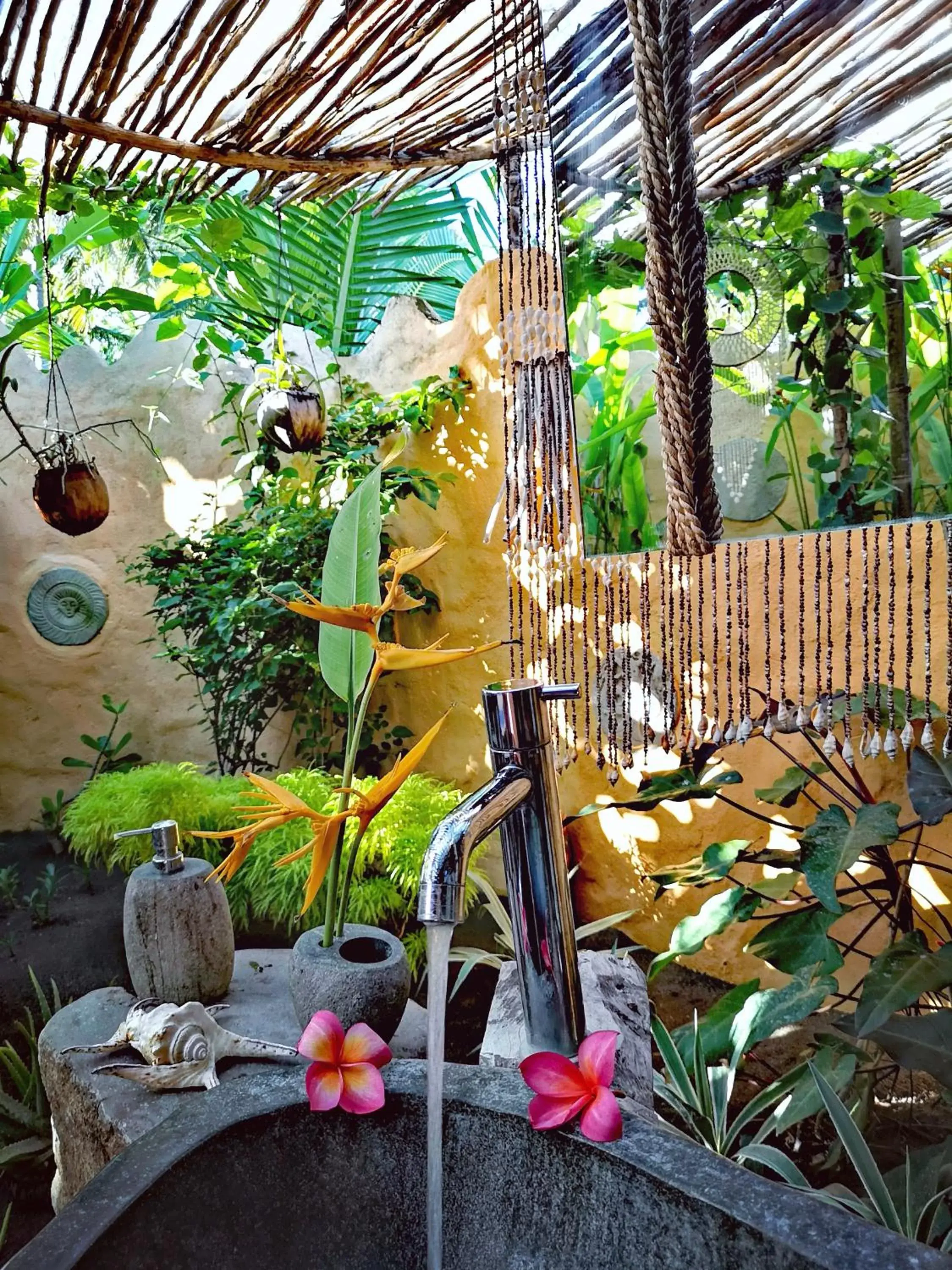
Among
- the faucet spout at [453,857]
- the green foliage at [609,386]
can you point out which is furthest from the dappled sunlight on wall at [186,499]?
the faucet spout at [453,857]

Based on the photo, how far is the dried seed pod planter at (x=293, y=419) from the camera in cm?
213

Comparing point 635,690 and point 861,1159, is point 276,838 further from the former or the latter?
point 861,1159

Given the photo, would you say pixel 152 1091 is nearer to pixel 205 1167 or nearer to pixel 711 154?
pixel 205 1167

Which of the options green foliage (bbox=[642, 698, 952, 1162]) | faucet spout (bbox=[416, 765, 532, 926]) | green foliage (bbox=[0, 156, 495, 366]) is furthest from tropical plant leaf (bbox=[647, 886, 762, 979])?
green foliage (bbox=[0, 156, 495, 366])

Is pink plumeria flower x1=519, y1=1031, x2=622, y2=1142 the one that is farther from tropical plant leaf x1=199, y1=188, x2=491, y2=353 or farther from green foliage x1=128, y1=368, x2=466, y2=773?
tropical plant leaf x1=199, y1=188, x2=491, y2=353

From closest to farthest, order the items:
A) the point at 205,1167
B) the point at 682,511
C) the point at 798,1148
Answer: the point at 205,1167, the point at 682,511, the point at 798,1148

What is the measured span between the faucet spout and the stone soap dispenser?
659 mm

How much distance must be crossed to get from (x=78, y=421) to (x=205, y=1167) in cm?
322

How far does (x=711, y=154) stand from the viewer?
1.08 metres

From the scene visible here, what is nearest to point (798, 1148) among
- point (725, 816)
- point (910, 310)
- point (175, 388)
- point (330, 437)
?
point (725, 816)

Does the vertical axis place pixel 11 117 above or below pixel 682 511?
above

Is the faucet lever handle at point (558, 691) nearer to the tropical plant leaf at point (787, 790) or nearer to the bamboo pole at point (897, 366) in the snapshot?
the bamboo pole at point (897, 366)

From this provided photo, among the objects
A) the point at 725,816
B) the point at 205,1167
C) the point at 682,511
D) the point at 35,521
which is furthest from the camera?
the point at 35,521

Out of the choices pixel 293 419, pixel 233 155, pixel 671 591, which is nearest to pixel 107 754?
pixel 293 419
